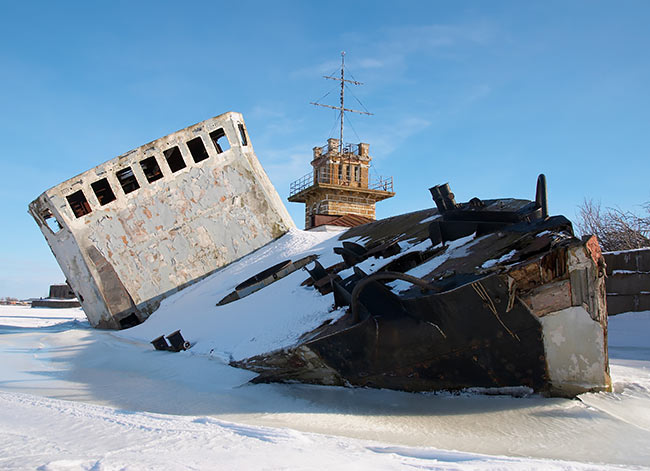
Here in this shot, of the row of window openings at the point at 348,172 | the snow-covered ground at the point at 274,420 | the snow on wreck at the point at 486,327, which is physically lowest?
the snow-covered ground at the point at 274,420

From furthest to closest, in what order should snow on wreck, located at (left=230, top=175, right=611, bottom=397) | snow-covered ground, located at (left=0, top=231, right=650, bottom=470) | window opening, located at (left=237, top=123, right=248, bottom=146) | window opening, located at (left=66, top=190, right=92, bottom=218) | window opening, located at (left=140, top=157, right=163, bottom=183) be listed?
window opening, located at (left=237, top=123, right=248, bottom=146) → window opening, located at (left=140, top=157, right=163, bottom=183) → window opening, located at (left=66, top=190, right=92, bottom=218) → snow on wreck, located at (left=230, top=175, right=611, bottom=397) → snow-covered ground, located at (left=0, top=231, right=650, bottom=470)

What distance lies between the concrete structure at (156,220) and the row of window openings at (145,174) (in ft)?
0.09

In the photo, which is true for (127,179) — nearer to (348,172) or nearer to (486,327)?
(486,327)

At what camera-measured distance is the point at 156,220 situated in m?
10.6

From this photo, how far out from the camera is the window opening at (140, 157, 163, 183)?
11266 millimetres

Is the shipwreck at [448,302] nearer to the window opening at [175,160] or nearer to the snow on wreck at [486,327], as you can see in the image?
the snow on wreck at [486,327]

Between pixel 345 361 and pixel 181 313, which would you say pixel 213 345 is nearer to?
pixel 345 361

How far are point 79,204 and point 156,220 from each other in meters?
1.94

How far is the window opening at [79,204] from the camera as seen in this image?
423 inches

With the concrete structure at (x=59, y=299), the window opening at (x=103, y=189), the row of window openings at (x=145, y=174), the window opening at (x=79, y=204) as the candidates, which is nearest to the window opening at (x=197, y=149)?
the row of window openings at (x=145, y=174)

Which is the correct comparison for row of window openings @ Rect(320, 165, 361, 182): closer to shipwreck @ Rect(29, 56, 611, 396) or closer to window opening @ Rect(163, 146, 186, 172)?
window opening @ Rect(163, 146, 186, 172)

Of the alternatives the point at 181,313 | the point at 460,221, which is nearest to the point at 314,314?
the point at 460,221

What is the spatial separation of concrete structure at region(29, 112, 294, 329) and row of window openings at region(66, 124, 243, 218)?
0.03 metres

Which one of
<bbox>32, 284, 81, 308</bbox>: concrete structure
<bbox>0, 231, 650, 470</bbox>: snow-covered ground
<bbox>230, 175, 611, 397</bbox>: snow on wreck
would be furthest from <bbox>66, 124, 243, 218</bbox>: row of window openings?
<bbox>32, 284, 81, 308</bbox>: concrete structure
